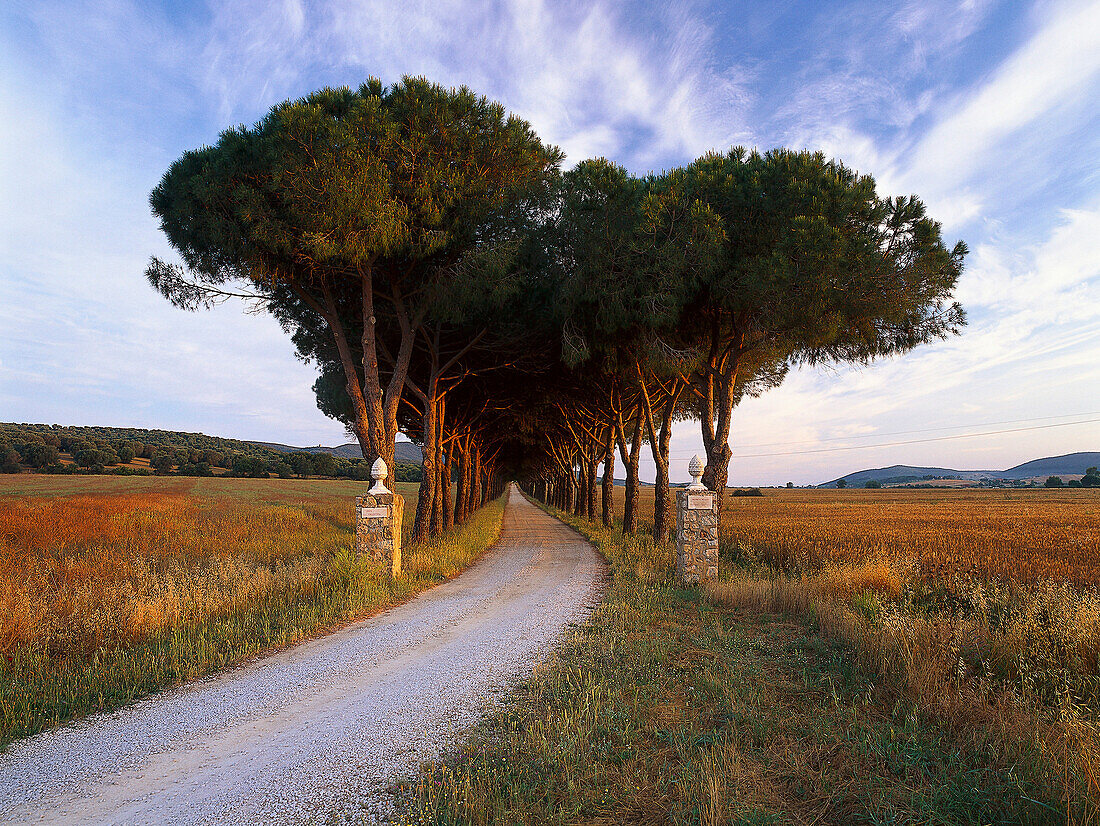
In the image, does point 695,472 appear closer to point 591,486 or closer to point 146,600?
point 146,600

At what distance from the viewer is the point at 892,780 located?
12.0ft

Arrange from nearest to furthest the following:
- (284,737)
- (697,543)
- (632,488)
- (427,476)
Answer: (284,737), (697,543), (427,476), (632,488)

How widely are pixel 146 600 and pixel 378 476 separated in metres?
4.83

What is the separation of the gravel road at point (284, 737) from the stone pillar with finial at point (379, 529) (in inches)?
136

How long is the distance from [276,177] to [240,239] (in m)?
1.91

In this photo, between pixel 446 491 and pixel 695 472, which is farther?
pixel 446 491

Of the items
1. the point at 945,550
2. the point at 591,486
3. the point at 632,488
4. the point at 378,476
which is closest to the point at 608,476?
the point at 591,486

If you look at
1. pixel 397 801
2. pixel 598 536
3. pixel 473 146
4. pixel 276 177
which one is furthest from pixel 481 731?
pixel 598 536

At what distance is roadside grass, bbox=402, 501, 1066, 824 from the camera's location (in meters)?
A: 3.31

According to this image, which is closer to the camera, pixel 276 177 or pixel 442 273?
pixel 276 177

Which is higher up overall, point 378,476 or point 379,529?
point 378,476

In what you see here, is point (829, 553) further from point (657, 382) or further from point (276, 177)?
point (276, 177)

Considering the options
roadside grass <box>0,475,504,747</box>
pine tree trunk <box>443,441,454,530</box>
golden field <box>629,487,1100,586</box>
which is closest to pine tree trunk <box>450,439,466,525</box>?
pine tree trunk <box>443,441,454,530</box>

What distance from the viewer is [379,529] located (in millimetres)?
11305
